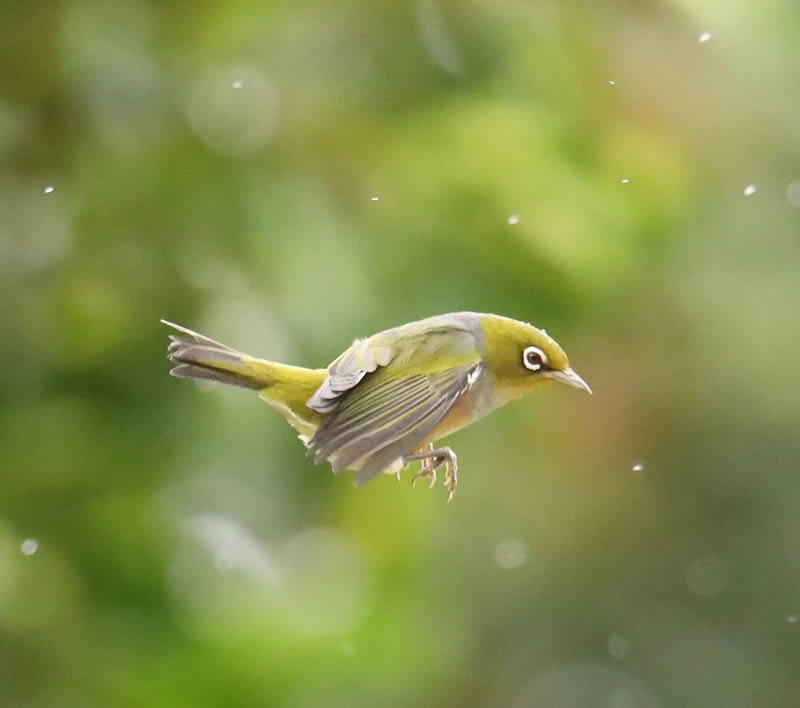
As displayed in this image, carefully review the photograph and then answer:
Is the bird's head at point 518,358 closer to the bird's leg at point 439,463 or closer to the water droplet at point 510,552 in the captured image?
the bird's leg at point 439,463

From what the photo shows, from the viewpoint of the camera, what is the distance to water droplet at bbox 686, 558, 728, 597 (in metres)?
5.44

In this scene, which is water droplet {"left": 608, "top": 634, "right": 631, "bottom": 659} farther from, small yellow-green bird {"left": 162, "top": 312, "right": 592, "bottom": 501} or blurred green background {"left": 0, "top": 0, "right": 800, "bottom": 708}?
small yellow-green bird {"left": 162, "top": 312, "right": 592, "bottom": 501}

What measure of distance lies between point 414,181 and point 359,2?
664 millimetres

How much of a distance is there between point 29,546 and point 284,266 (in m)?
0.80

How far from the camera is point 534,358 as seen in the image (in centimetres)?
144

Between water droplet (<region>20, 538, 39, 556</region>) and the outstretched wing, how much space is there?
16.3 inches

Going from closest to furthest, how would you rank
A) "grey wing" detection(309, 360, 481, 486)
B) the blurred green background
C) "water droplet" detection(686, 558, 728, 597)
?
"grey wing" detection(309, 360, 481, 486)
the blurred green background
"water droplet" detection(686, 558, 728, 597)

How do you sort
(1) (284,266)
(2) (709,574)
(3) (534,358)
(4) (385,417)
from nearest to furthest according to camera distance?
(4) (385,417)
(3) (534,358)
(1) (284,266)
(2) (709,574)

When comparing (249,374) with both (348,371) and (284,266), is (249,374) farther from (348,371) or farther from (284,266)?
(284,266)

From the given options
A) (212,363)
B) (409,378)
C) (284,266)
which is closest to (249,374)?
(212,363)

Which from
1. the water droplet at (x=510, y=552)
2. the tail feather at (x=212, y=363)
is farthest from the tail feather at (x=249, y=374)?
the water droplet at (x=510, y=552)

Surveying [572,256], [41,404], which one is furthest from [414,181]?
[41,404]

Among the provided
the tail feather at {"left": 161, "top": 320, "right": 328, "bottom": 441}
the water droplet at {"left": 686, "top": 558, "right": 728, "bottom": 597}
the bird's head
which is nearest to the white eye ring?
the bird's head

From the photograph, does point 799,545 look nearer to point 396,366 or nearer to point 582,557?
point 582,557
